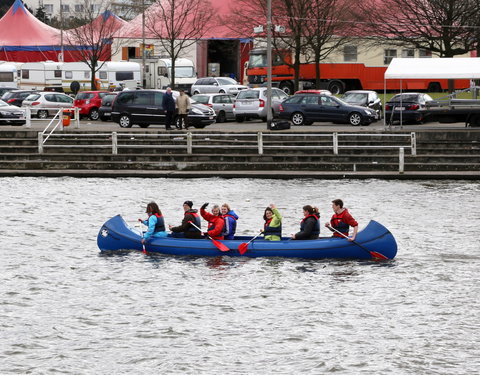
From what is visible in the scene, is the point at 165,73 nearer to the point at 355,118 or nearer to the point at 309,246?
the point at 355,118

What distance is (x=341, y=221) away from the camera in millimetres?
22438

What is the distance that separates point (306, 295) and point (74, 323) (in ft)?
15.0

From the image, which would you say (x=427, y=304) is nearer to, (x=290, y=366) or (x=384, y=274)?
(x=384, y=274)

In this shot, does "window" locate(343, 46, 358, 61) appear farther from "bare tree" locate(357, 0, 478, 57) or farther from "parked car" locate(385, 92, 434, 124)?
"parked car" locate(385, 92, 434, 124)

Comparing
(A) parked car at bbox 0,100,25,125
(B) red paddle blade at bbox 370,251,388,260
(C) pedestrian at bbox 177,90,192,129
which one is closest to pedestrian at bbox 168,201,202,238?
(B) red paddle blade at bbox 370,251,388,260

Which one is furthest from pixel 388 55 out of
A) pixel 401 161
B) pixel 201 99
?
pixel 401 161

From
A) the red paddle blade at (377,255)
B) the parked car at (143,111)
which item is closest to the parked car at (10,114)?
the parked car at (143,111)

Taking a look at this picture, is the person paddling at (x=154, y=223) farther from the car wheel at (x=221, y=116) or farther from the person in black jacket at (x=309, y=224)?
the car wheel at (x=221, y=116)

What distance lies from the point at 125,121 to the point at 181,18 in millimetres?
28100

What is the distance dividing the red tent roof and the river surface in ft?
166

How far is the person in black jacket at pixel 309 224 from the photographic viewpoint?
72.5ft

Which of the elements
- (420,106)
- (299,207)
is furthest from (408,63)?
(299,207)

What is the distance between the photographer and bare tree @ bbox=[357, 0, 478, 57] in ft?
166

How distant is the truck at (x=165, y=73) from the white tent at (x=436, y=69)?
2909 centimetres
